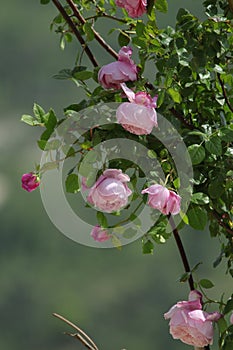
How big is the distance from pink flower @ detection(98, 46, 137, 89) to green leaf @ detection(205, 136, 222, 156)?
0.13 meters

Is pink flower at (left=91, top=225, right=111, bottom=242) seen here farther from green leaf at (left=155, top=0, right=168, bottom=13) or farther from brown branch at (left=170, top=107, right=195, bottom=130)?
green leaf at (left=155, top=0, right=168, bottom=13)

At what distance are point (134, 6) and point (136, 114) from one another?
0.15 meters

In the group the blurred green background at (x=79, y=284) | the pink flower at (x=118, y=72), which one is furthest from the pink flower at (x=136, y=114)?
the blurred green background at (x=79, y=284)

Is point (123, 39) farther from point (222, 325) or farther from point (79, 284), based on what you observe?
point (79, 284)

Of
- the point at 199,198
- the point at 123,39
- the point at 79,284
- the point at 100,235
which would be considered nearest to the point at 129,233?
the point at 100,235

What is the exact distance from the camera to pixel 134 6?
35.0 inches

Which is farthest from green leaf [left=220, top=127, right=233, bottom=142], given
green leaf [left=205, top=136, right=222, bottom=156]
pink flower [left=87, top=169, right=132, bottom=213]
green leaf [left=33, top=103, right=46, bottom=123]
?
green leaf [left=33, top=103, right=46, bottom=123]

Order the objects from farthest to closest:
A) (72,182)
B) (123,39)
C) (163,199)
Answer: (123,39) < (72,182) < (163,199)

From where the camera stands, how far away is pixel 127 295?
234 centimetres

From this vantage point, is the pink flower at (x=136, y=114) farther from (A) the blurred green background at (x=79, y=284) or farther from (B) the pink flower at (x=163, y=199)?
(A) the blurred green background at (x=79, y=284)

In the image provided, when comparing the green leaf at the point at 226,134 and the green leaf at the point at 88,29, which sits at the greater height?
the green leaf at the point at 88,29

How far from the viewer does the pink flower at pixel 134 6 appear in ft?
2.90

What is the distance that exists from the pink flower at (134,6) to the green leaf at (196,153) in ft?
0.61

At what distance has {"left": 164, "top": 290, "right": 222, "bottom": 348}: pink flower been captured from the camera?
0.95 m
